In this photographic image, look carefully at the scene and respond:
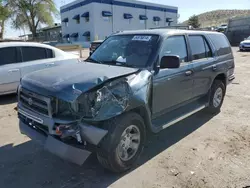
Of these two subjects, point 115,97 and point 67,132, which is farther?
point 115,97

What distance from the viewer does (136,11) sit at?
40.2 meters

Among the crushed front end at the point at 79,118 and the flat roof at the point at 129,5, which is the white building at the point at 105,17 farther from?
the crushed front end at the point at 79,118

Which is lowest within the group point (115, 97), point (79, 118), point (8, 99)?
point (8, 99)

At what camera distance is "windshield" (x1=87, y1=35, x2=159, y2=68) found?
155 inches

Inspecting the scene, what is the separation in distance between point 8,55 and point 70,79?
445 cm

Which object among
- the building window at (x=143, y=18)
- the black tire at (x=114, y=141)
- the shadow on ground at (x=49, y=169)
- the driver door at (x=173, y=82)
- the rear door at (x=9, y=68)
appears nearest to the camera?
the black tire at (x=114, y=141)

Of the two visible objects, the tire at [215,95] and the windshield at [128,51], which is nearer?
the windshield at [128,51]

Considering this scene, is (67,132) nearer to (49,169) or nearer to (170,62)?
(49,169)

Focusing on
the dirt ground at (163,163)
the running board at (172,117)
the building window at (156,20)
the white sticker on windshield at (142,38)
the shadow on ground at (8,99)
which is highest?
the building window at (156,20)

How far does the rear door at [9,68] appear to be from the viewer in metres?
6.61

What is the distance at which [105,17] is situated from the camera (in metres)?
36.1

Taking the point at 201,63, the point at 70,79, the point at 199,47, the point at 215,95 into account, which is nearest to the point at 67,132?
the point at 70,79

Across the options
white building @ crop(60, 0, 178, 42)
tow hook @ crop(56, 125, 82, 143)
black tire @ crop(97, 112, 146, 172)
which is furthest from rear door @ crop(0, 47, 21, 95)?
white building @ crop(60, 0, 178, 42)

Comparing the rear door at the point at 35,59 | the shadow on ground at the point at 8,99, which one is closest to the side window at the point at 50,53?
the rear door at the point at 35,59
